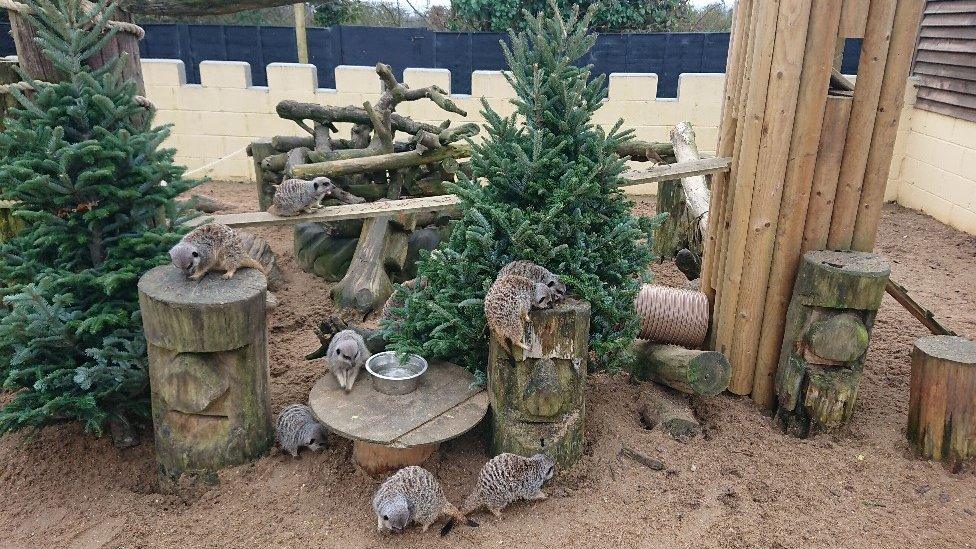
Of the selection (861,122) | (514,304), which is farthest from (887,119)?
(514,304)

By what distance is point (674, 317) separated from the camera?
197 inches

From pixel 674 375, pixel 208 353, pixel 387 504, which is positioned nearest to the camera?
Answer: pixel 387 504

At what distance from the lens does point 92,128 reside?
412 centimetres

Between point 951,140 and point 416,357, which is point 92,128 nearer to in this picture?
point 416,357

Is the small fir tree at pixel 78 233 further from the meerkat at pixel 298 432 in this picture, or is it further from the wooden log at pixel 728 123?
the wooden log at pixel 728 123

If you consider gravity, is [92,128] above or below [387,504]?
above

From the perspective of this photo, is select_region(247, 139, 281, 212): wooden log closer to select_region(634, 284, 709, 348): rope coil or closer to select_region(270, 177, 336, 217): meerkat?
select_region(270, 177, 336, 217): meerkat

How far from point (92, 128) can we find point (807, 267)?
4505 millimetres

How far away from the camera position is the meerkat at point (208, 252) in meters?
3.88

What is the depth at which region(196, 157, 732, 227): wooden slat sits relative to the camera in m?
4.57

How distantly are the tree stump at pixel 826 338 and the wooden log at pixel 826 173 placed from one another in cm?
14

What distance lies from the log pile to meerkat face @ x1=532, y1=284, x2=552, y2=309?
5.59 ft

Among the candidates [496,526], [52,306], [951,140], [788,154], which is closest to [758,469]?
[496,526]

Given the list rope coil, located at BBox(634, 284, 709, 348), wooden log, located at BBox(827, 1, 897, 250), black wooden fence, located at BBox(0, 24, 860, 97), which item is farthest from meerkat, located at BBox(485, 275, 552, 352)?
black wooden fence, located at BBox(0, 24, 860, 97)
